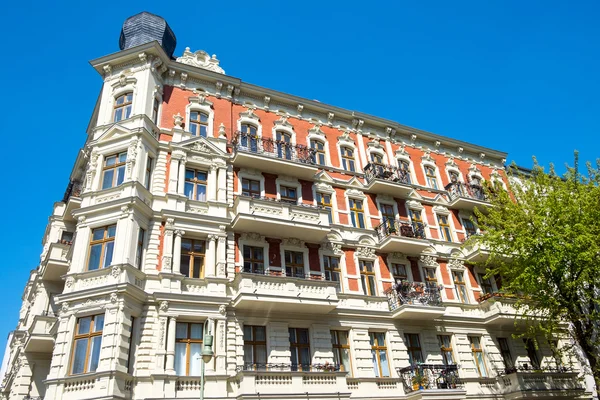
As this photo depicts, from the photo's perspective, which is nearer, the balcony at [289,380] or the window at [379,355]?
the balcony at [289,380]

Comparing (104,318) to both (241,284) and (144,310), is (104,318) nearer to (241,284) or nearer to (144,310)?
(144,310)

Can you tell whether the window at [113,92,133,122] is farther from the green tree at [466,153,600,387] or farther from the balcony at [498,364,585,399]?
the balcony at [498,364,585,399]

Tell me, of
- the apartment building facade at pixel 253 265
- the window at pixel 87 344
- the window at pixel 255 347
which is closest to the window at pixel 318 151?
the apartment building facade at pixel 253 265

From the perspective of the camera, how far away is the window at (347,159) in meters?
26.8

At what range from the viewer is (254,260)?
20656 millimetres

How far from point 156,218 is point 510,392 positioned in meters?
18.4

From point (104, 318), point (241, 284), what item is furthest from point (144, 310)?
point (241, 284)

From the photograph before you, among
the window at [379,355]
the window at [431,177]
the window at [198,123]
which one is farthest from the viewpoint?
the window at [431,177]

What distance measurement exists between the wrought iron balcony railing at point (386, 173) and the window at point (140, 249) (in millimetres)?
12940

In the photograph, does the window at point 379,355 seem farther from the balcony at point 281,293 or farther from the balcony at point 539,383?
the balcony at point 539,383

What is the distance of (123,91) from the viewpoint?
22.7 meters

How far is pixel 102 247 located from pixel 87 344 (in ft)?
12.7

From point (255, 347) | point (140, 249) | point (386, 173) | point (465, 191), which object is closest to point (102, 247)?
point (140, 249)

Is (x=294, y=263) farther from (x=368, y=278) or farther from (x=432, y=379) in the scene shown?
(x=432, y=379)
